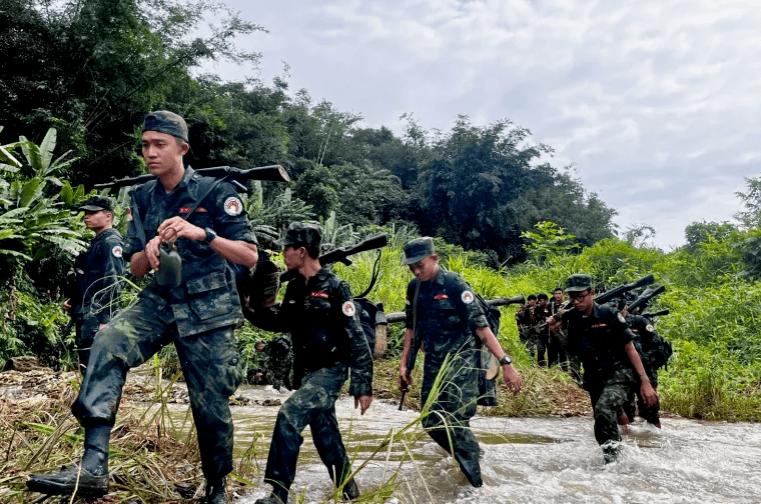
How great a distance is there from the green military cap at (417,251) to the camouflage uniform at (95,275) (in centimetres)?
294

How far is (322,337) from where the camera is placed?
418 centimetres

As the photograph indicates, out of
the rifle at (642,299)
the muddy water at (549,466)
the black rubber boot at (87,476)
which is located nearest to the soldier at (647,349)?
the muddy water at (549,466)

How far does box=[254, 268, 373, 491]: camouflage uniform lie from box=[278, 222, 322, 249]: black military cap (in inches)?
8.2

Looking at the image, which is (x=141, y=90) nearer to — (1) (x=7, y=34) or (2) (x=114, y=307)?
(1) (x=7, y=34)

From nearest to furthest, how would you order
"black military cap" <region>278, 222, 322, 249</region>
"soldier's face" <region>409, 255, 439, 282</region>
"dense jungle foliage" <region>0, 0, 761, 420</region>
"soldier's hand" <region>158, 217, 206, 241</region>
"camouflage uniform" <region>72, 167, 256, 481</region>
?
"soldier's hand" <region>158, 217, 206, 241</region> < "camouflage uniform" <region>72, 167, 256, 481</region> < "black military cap" <region>278, 222, 322, 249</region> < "soldier's face" <region>409, 255, 439, 282</region> < "dense jungle foliage" <region>0, 0, 761, 420</region>

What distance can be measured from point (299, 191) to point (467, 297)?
23225mm

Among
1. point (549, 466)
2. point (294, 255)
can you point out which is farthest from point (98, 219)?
point (549, 466)

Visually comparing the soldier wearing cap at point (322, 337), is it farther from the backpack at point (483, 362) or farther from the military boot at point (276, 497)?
the backpack at point (483, 362)

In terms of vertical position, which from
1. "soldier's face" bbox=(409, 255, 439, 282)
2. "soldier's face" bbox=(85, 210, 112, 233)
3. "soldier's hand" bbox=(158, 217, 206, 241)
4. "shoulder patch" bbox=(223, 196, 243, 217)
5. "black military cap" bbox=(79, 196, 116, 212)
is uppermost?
"black military cap" bbox=(79, 196, 116, 212)

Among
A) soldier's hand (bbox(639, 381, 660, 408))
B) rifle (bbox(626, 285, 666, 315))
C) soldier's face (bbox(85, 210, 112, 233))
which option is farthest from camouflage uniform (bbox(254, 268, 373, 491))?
rifle (bbox(626, 285, 666, 315))

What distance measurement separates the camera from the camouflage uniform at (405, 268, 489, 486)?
4.94 metres

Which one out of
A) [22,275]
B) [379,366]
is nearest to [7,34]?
[22,275]

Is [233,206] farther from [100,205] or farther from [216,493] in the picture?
[100,205]

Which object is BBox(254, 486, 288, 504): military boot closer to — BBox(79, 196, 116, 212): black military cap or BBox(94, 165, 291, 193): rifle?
BBox(94, 165, 291, 193): rifle
